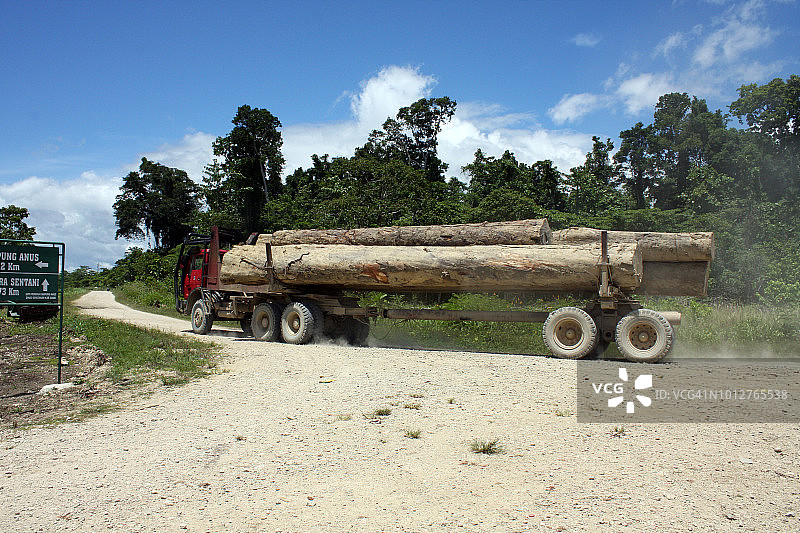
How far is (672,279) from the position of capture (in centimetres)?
1111

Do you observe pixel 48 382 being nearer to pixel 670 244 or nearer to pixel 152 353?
pixel 152 353

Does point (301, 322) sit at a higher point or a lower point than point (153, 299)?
higher

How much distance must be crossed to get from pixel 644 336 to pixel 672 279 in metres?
1.61

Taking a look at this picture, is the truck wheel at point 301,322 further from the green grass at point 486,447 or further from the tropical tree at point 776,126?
the tropical tree at point 776,126

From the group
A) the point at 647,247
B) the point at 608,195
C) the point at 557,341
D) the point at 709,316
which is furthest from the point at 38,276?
the point at 608,195

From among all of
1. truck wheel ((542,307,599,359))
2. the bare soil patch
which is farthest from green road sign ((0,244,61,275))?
truck wheel ((542,307,599,359))

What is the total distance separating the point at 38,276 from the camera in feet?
27.1

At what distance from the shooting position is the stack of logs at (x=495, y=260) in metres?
10.6

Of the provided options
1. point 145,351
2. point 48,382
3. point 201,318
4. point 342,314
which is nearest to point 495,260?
point 342,314

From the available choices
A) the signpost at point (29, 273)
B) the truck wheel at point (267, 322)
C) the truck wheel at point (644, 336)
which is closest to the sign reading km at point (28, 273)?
the signpost at point (29, 273)

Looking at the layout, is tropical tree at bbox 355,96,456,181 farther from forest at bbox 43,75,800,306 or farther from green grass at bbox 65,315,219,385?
green grass at bbox 65,315,219,385

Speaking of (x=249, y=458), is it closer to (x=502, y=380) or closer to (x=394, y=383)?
(x=394, y=383)

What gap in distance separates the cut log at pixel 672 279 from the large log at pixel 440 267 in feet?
3.03

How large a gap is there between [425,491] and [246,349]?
28.0 ft
